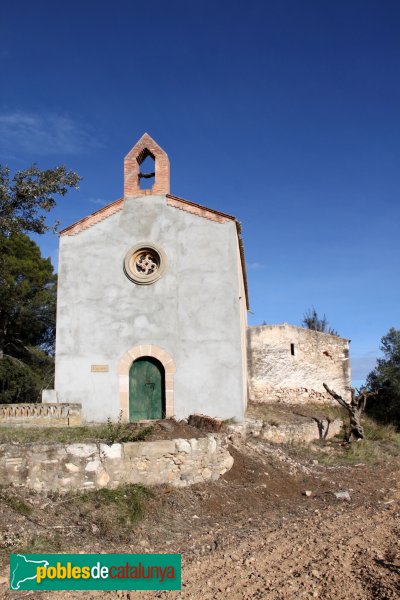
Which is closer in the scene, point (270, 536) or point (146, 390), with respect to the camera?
point (270, 536)

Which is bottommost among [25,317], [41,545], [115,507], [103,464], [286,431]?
[41,545]

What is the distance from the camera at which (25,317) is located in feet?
81.1

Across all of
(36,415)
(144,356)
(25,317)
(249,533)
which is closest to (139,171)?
(144,356)

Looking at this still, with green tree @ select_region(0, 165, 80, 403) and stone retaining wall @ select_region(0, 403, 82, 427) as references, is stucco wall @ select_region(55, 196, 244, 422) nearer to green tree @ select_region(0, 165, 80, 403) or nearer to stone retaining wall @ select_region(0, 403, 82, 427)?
stone retaining wall @ select_region(0, 403, 82, 427)

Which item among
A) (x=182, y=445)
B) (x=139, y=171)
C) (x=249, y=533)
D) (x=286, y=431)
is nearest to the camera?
(x=249, y=533)

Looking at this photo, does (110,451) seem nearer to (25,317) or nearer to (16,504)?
(16,504)

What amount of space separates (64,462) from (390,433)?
12.5 m

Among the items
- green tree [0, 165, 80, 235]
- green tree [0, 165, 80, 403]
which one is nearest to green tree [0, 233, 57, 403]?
green tree [0, 165, 80, 403]

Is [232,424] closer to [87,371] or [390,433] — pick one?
[87,371]

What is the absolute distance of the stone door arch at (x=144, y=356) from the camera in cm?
1404

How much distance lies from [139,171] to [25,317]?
12104 mm

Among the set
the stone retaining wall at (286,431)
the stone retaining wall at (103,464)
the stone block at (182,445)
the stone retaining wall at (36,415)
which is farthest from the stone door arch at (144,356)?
the stone block at (182,445)

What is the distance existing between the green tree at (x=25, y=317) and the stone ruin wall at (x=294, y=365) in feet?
34.6

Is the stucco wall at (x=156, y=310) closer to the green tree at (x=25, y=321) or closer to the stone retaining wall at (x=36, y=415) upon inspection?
the stone retaining wall at (x=36, y=415)
